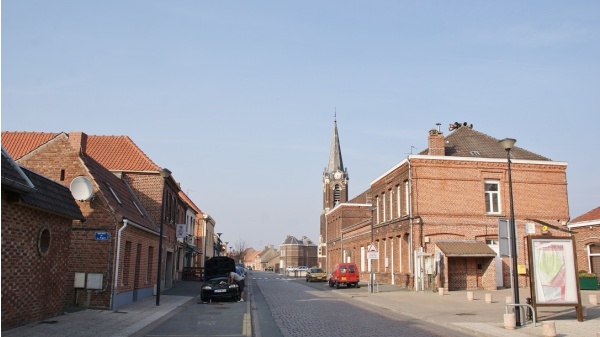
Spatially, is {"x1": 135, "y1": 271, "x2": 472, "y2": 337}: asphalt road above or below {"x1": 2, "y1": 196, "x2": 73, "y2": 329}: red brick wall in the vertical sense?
below

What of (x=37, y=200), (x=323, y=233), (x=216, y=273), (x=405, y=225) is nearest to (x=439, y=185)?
(x=405, y=225)

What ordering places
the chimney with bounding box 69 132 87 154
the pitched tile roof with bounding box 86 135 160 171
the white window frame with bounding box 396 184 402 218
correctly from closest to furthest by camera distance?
the chimney with bounding box 69 132 87 154
the pitched tile roof with bounding box 86 135 160 171
the white window frame with bounding box 396 184 402 218

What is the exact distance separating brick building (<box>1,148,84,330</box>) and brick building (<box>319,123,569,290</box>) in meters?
23.4

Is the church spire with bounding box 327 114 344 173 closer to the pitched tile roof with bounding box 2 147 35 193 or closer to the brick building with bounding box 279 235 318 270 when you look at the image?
the brick building with bounding box 279 235 318 270

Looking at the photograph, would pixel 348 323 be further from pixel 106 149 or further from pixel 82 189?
pixel 106 149

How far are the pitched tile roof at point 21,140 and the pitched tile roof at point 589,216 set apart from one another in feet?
111

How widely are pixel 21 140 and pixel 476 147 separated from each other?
3073cm

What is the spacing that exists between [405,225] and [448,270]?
4790 millimetres

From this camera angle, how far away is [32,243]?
13.4 m

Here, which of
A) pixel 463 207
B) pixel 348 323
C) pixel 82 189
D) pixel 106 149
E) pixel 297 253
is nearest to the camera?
pixel 348 323

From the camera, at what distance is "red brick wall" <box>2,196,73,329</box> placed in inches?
476

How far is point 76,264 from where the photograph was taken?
18.8 meters

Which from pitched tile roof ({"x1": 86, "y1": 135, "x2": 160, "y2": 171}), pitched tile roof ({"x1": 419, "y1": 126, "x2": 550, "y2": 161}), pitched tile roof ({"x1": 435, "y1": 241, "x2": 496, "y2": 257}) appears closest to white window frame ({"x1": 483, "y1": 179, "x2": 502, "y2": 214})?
pitched tile roof ({"x1": 419, "y1": 126, "x2": 550, "y2": 161})

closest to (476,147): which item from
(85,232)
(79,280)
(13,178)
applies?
(85,232)
